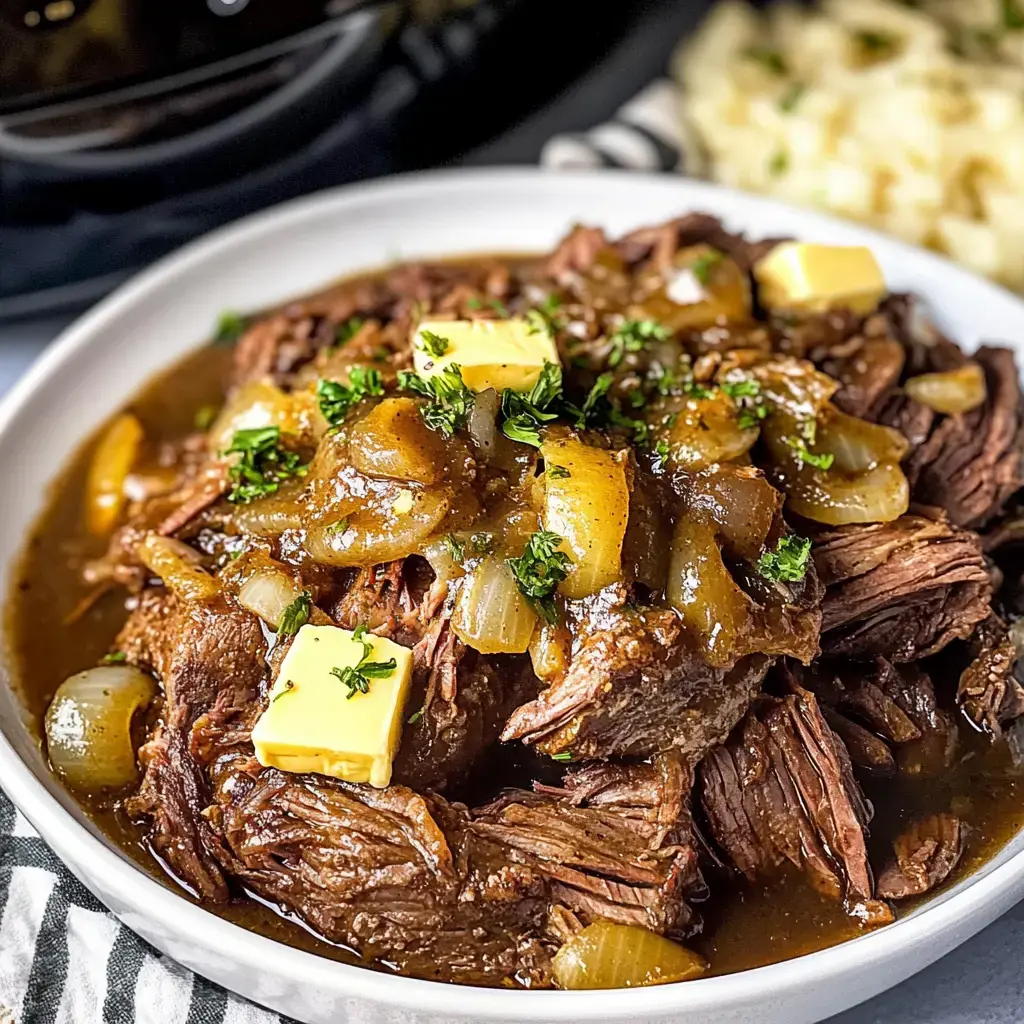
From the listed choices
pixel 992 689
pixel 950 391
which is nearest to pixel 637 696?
pixel 992 689

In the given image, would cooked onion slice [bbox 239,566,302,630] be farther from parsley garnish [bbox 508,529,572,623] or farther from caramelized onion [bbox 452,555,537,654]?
parsley garnish [bbox 508,529,572,623]

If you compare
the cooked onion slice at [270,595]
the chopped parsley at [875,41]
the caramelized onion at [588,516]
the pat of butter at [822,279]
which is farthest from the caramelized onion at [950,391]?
the chopped parsley at [875,41]

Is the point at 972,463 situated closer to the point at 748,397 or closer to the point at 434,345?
the point at 748,397

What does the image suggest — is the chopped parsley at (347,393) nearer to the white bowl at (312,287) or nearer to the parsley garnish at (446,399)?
the parsley garnish at (446,399)

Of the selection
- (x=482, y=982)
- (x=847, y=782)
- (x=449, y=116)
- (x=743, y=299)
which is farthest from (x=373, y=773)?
(x=449, y=116)

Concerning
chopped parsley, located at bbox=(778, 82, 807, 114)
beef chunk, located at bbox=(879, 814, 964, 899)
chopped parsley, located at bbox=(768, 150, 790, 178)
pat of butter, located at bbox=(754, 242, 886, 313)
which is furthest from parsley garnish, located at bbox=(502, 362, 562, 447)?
chopped parsley, located at bbox=(778, 82, 807, 114)

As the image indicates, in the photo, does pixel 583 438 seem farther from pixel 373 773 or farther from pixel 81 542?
pixel 81 542
